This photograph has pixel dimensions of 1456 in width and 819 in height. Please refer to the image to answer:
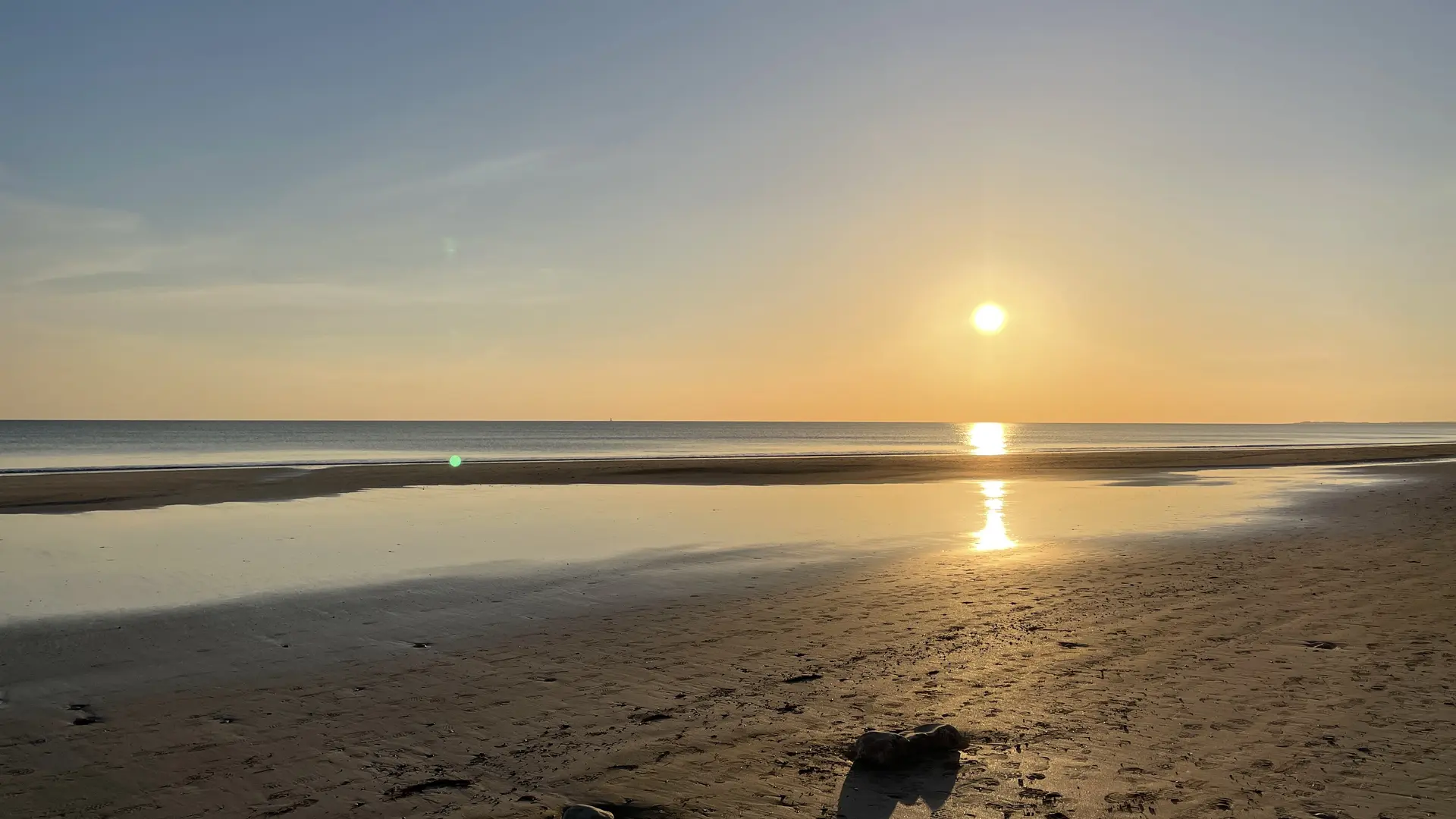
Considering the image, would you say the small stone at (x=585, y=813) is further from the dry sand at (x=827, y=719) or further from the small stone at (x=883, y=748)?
the small stone at (x=883, y=748)

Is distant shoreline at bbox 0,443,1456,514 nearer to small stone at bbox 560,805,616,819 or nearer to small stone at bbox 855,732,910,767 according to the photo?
small stone at bbox 560,805,616,819

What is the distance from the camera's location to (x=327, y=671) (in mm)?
9883

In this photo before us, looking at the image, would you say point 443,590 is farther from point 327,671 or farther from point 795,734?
point 795,734

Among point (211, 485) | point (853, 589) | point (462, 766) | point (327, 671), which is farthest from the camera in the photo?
point (211, 485)

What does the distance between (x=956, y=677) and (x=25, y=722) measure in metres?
8.76

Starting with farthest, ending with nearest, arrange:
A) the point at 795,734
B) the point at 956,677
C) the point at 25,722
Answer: the point at 956,677 → the point at 25,722 → the point at 795,734

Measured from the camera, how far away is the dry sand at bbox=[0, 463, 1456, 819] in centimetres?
634

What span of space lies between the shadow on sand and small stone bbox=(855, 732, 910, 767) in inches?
2.2

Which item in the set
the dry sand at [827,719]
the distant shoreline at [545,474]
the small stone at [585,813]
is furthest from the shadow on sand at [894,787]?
the distant shoreline at [545,474]

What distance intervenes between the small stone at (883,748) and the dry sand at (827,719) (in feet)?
0.52

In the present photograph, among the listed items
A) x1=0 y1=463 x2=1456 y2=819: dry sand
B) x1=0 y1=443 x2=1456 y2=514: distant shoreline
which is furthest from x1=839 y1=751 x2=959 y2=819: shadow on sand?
x1=0 y1=443 x2=1456 y2=514: distant shoreline

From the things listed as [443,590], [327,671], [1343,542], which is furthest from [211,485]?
[1343,542]

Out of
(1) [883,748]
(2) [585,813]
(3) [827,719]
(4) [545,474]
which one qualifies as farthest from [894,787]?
(4) [545,474]

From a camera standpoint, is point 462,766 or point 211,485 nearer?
point 462,766
